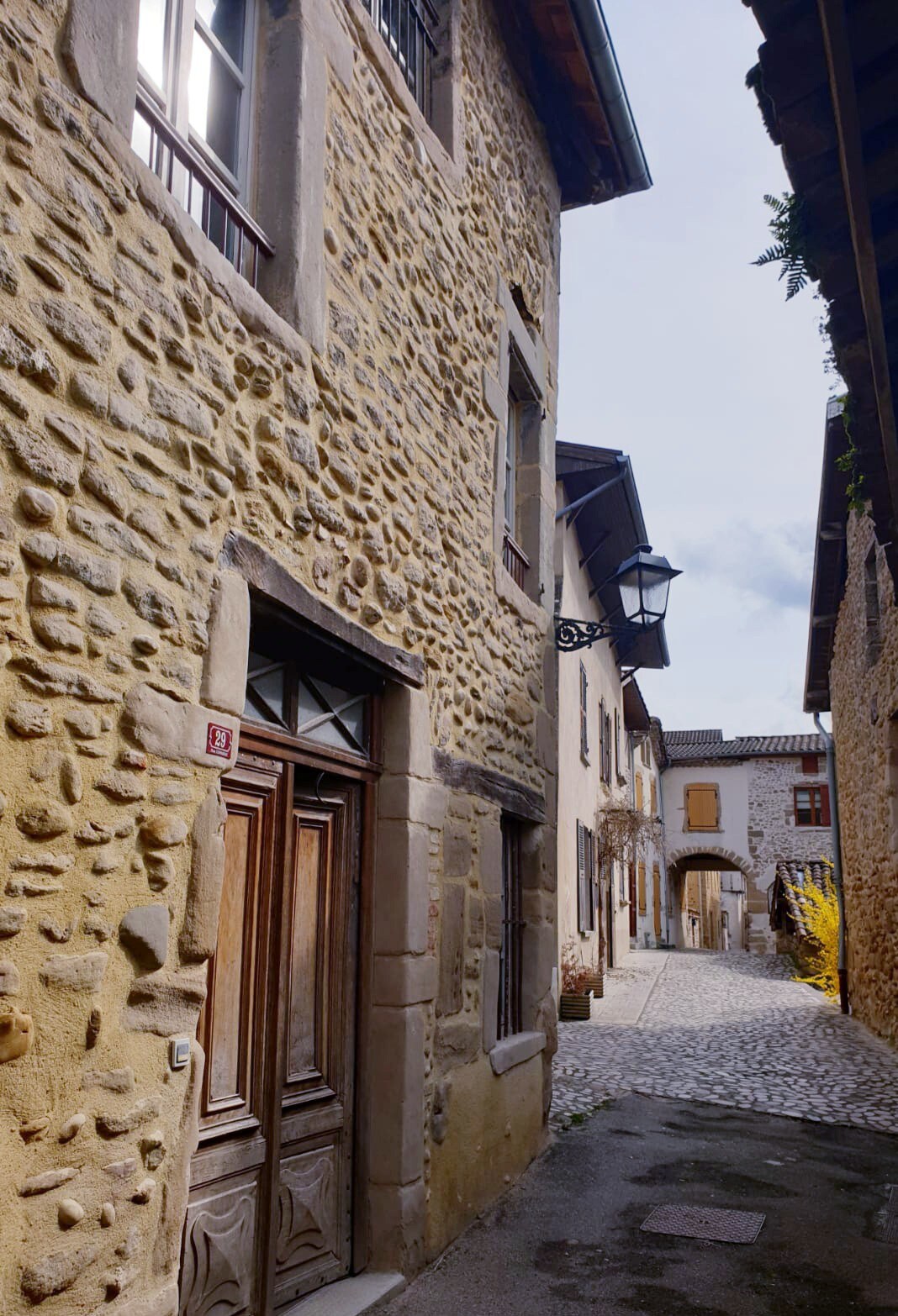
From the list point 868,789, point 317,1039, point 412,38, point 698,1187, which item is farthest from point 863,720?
point 317,1039

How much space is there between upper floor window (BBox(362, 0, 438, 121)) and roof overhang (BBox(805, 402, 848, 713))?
217 inches

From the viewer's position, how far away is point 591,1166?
5.59 m

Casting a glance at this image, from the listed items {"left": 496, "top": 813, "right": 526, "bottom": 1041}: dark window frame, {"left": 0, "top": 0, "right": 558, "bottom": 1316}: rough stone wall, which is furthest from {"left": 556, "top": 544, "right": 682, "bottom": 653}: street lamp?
{"left": 0, "top": 0, "right": 558, "bottom": 1316}: rough stone wall

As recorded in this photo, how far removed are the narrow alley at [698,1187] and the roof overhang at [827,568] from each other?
5009 millimetres

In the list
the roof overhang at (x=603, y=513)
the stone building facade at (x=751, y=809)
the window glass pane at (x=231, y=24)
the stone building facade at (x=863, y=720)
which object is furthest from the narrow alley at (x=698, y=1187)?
the stone building facade at (x=751, y=809)

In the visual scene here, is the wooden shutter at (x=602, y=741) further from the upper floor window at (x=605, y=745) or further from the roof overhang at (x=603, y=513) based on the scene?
the roof overhang at (x=603, y=513)

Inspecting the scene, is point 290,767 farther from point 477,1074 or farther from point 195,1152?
point 477,1074

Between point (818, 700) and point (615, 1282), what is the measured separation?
12130mm

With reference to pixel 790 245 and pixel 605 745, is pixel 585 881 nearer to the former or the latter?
pixel 605 745

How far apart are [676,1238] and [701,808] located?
25.5m

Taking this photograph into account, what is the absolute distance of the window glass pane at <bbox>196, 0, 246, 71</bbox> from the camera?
3607mm

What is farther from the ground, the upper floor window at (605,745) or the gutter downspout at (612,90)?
the gutter downspout at (612,90)

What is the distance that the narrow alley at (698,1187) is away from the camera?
152 inches

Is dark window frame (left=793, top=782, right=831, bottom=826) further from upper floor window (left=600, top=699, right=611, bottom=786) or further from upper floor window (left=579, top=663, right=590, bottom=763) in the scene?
upper floor window (left=579, top=663, right=590, bottom=763)
